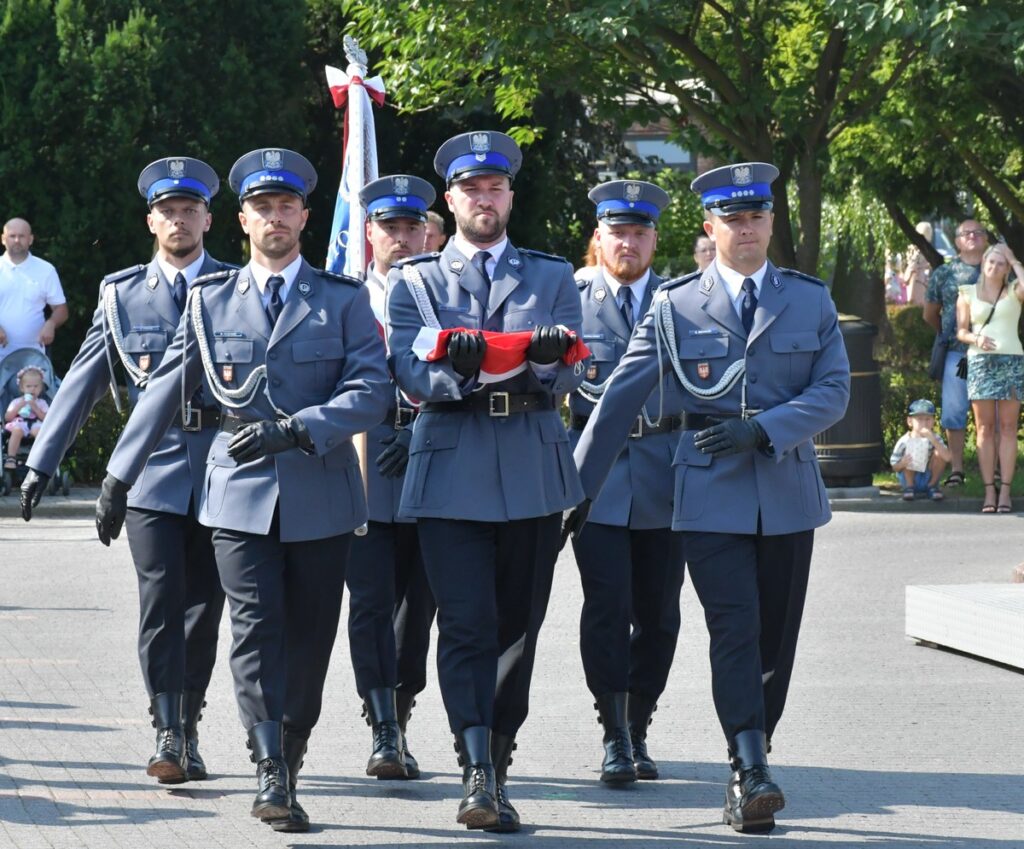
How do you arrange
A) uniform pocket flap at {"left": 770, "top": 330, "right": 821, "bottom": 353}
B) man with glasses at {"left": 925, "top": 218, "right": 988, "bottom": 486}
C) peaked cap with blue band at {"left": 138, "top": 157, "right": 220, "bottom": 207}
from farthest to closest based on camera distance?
man with glasses at {"left": 925, "top": 218, "right": 988, "bottom": 486}, peaked cap with blue band at {"left": 138, "top": 157, "right": 220, "bottom": 207}, uniform pocket flap at {"left": 770, "top": 330, "right": 821, "bottom": 353}

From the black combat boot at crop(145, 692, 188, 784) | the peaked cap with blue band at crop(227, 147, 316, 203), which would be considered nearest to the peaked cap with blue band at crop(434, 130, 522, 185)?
the peaked cap with blue band at crop(227, 147, 316, 203)

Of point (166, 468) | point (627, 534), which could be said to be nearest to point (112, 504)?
point (166, 468)

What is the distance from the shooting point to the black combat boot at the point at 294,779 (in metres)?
6.33

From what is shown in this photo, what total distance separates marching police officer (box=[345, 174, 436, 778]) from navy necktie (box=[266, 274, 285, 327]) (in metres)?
0.73

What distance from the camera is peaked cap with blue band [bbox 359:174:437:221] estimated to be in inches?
307

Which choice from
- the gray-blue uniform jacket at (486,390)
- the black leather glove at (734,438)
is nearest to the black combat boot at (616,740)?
the gray-blue uniform jacket at (486,390)

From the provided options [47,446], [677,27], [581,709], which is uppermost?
[677,27]

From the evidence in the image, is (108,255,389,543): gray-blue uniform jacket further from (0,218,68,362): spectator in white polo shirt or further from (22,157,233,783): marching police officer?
(0,218,68,362): spectator in white polo shirt

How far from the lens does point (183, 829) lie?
642 cm

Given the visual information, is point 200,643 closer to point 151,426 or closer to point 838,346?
point 151,426

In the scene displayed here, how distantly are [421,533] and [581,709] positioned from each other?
6.98ft

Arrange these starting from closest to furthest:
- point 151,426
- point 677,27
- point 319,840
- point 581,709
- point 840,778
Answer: point 319,840 → point 151,426 → point 840,778 → point 581,709 → point 677,27

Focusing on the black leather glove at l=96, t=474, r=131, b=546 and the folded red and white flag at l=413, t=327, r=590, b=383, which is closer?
the folded red and white flag at l=413, t=327, r=590, b=383

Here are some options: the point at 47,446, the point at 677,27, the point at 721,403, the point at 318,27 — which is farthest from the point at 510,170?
the point at 318,27
